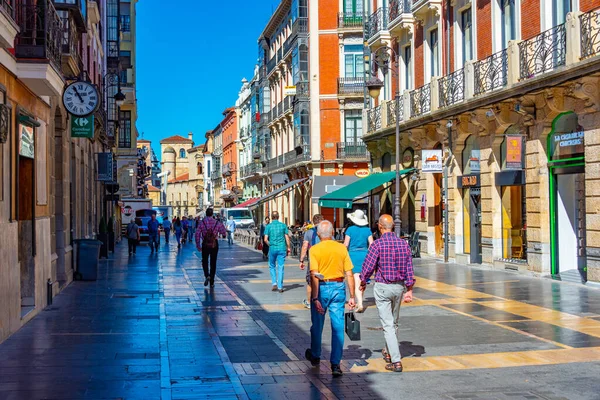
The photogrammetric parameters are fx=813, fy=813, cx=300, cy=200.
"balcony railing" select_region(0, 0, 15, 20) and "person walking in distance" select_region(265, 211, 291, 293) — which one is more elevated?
"balcony railing" select_region(0, 0, 15, 20)

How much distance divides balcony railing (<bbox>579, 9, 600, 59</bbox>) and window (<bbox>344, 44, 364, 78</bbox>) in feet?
98.1

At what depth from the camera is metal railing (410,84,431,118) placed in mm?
27125

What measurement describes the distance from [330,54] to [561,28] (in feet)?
97.7

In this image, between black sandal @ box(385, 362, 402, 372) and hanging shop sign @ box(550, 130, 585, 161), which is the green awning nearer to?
hanging shop sign @ box(550, 130, 585, 161)

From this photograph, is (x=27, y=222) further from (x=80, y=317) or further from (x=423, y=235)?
(x=423, y=235)

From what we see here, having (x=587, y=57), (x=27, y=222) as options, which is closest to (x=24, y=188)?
(x=27, y=222)

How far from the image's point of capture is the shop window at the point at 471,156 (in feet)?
78.1

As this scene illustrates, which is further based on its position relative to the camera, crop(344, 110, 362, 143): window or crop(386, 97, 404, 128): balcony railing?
crop(344, 110, 362, 143): window

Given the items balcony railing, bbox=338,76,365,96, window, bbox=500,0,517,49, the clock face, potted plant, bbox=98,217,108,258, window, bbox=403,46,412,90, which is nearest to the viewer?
the clock face

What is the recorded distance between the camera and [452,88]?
81.3 ft

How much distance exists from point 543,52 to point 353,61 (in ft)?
93.6

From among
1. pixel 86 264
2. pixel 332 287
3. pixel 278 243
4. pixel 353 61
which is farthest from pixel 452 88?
pixel 353 61

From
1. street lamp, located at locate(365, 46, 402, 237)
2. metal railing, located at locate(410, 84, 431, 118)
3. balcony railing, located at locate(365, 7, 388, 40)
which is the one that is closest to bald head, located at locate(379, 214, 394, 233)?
street lamp, located at locate(365, 46, 402, 237)

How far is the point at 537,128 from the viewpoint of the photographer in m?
20.1
